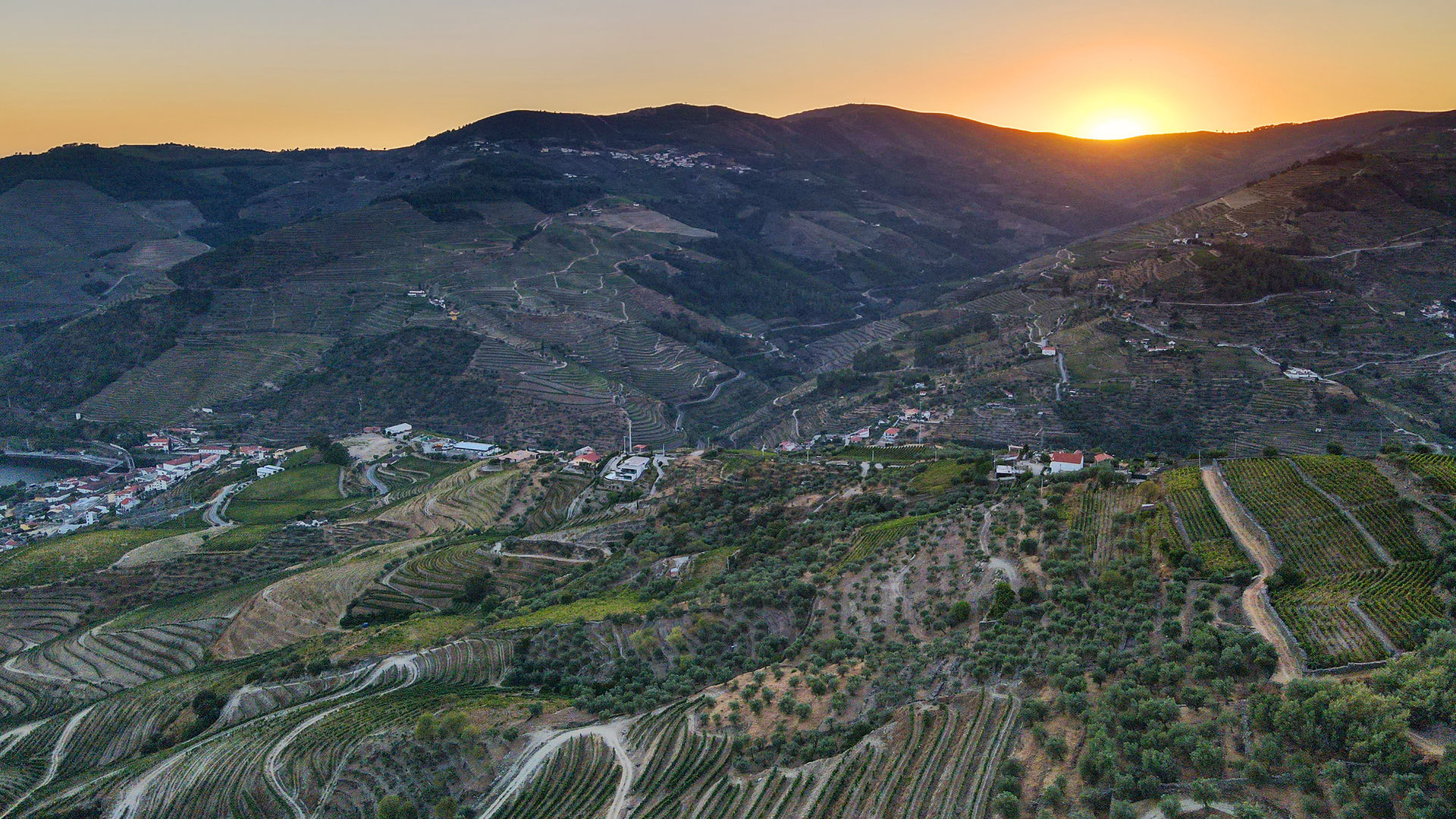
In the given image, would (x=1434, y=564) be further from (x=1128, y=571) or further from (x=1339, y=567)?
(x=1128, y=571)

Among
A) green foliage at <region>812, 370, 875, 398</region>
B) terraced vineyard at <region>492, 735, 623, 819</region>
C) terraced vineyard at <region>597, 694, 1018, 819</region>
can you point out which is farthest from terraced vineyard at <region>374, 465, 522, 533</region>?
green foliage at <region>812, 370, 875, 398</region>

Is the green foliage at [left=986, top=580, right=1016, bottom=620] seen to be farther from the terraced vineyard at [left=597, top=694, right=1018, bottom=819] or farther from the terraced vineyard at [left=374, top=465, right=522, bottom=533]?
the terraced vineyard at [left=374, top=465, right=522, bottom=533]

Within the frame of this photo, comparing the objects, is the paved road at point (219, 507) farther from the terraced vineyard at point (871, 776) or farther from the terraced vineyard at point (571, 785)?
the terraced vineyard at point (871, 776)

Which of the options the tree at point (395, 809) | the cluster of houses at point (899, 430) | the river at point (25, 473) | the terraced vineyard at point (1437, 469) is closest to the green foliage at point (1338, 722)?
the terraced vineyard at point (1437, 469)

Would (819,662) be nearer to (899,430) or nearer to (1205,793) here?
(1205,793)

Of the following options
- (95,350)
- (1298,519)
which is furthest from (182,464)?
(1298,519)
